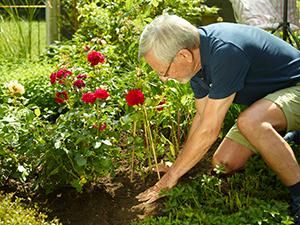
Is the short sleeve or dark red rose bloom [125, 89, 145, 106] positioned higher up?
the short sleeve

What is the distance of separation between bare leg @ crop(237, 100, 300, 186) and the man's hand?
427 mm

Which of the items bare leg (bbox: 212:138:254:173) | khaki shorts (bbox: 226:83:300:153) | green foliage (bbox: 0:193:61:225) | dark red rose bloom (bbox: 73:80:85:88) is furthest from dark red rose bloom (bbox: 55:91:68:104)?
khaki shorts (bbox: 226:83:300:153)

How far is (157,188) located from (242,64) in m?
0.78

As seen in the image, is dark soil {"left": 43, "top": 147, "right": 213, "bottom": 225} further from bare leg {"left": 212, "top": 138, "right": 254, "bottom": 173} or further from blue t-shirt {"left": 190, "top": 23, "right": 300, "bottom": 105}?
blue t-shirt {"left": 190, "top": 23, "right": 300, "bottom": 105}

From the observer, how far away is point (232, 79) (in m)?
3.14

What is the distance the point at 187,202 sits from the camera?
3426 millimetres

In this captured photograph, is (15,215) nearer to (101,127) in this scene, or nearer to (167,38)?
(101,127)

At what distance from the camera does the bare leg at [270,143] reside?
324 cm

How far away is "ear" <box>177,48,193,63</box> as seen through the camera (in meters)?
3.13

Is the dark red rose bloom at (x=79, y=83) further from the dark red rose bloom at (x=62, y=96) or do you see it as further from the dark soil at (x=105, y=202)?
the dark soil at (x=105, y=202)

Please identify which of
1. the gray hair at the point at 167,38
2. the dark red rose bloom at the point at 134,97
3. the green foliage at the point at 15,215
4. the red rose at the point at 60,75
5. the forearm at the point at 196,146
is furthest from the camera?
the red rose at the point at 60,75

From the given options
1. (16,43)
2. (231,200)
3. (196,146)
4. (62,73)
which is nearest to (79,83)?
(62,73)

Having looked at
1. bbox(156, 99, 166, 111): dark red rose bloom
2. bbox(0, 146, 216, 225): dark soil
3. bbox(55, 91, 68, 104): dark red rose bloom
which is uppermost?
bbox(55, 91, 68, 104): dark red rose bloom

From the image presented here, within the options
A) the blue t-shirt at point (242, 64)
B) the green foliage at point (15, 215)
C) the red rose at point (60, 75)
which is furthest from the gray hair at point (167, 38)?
the green foliage at point (15, 215)
